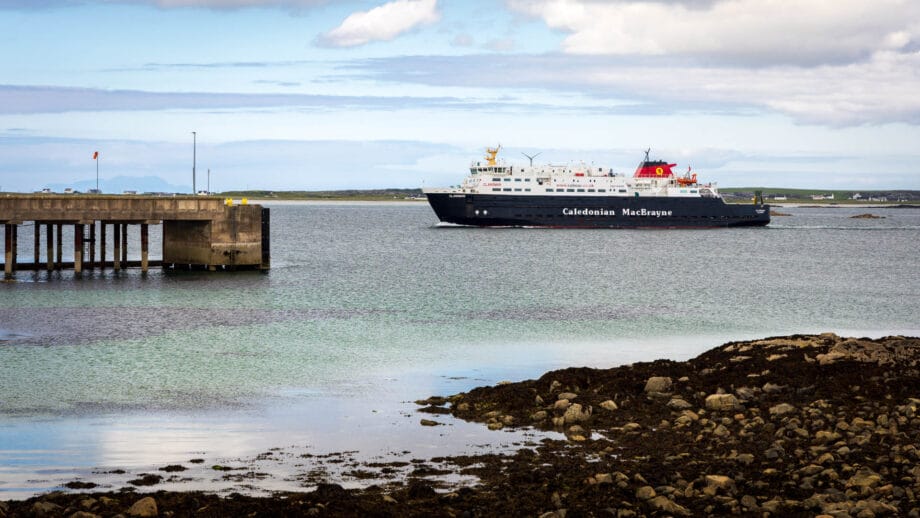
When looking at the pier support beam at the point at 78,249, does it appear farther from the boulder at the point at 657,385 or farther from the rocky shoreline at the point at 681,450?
the boulder at the point at 657,385

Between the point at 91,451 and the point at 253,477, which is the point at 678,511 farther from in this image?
the point at 91,451

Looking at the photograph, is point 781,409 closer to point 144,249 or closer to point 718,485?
point 718,485

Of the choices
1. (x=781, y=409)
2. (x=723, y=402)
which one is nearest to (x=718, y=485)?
(x=781, y=409)

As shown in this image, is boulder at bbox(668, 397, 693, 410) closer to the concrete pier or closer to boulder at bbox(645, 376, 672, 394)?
boulder at bbox(645, 376, 672, 394)

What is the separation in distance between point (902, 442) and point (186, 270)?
139 ft

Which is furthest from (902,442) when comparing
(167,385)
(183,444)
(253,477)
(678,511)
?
(167,385)

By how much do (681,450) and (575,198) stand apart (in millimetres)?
98372

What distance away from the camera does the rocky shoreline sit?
12609mm

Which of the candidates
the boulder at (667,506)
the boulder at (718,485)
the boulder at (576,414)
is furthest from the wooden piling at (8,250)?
the boulder at (667,506)

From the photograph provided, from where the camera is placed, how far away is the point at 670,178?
11650 centimetres

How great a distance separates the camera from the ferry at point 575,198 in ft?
360

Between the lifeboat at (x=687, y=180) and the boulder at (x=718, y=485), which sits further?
the lifeboat at (x=687, y=180)

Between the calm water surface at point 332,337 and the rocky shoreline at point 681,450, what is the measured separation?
1.33 m

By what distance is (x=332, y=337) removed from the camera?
30.9 metres
